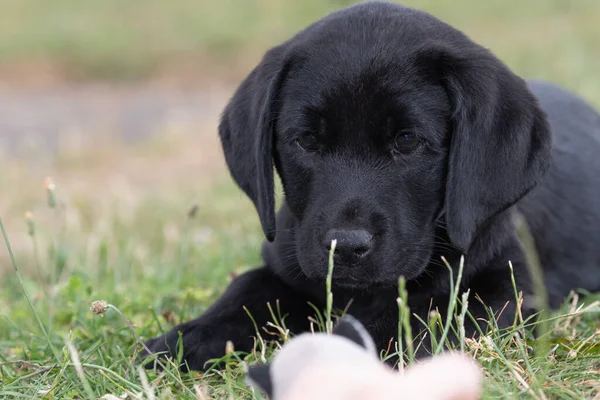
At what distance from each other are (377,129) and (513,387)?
101 cm

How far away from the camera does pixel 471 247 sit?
320 cm

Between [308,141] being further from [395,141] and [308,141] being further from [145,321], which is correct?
[145,321]

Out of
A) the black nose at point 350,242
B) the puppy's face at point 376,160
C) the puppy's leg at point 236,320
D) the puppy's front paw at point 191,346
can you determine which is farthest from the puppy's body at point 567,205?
the puppy's front paw at point 191,346

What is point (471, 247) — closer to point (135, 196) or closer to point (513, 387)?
point (513, 387)

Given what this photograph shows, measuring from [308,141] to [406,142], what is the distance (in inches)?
13.7

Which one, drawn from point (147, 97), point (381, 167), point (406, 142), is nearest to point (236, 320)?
point (381, 167)

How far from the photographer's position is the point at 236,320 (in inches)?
128

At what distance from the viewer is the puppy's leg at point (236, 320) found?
3115mm

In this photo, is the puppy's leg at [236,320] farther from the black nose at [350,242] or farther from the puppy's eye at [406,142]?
the puppy's eye at [406,142]

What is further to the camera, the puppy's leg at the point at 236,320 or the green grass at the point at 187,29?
the green grass at the point at 187,29

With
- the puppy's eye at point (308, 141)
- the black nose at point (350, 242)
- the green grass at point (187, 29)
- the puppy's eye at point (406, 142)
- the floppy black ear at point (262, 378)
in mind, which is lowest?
the green grass at point (187, 29)

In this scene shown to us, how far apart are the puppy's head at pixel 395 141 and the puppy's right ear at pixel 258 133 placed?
0.05 ft

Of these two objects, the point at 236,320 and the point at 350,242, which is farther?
the point at 236,320

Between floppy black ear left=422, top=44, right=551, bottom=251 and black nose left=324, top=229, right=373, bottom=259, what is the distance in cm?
35
